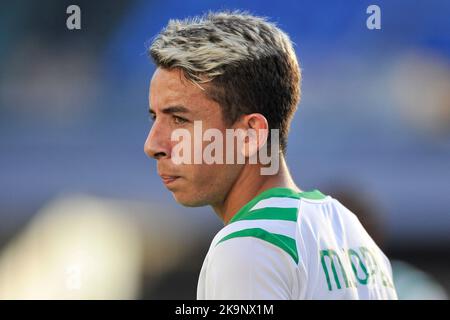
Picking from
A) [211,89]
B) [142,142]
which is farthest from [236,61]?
[142,142]

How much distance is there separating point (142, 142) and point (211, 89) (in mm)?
2951

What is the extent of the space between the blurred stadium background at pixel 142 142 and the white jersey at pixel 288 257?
285cm

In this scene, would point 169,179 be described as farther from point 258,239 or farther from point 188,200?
point 258,239

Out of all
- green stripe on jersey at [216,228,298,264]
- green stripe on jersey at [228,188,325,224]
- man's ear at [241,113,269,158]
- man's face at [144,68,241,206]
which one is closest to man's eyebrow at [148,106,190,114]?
man's face at [144,68,241,206]

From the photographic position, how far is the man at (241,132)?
4.99 ft

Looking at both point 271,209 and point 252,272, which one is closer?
point 252,272

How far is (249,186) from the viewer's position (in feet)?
5.48

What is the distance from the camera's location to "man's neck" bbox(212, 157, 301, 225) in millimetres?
1623

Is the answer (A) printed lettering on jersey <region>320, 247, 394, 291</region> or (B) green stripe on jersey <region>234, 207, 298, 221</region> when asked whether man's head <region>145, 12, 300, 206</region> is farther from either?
(A) printed lettering on jersey <region>320, 247, 394, 291</region>

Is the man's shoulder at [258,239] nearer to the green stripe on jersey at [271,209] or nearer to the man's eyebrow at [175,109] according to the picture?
the green stripe on jersey at [271,209]

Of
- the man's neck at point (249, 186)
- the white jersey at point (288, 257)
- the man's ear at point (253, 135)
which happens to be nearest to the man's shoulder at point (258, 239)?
the white jersey at point (288, 257)
